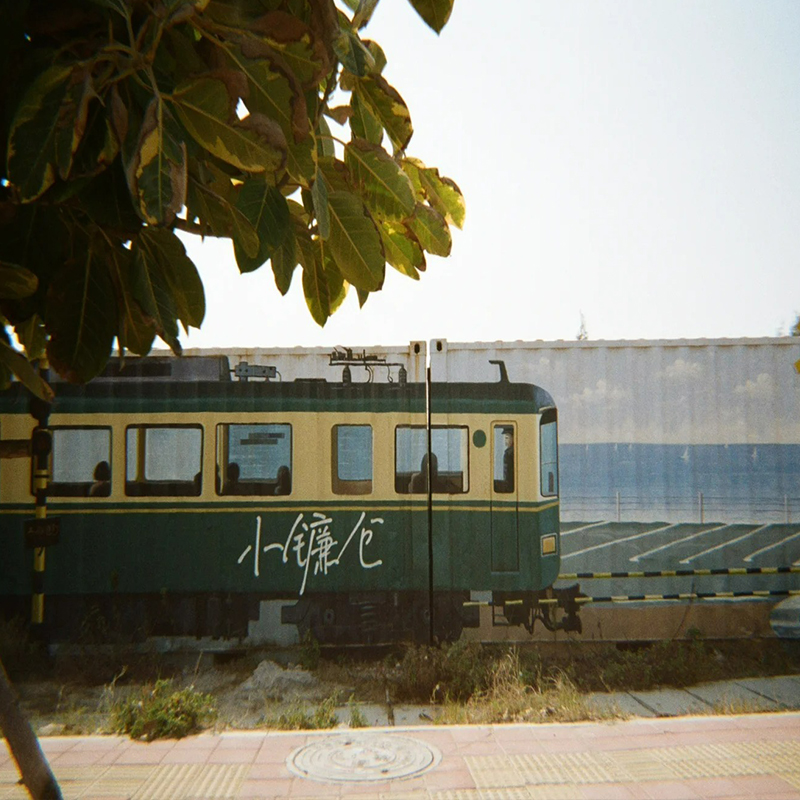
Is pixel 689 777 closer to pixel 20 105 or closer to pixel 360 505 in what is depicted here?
pixel 360 505

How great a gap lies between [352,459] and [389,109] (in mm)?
6112

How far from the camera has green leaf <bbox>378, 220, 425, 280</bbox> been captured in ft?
5.65

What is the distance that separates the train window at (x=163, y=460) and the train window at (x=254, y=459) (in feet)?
0.78

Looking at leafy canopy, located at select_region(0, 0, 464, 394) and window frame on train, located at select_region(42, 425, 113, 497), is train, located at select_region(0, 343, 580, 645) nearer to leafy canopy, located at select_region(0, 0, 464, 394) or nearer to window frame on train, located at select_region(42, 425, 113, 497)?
window frame on train, located at select_region(42, 425, 113, 497)

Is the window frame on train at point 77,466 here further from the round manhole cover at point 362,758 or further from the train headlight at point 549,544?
the train headlight at point 549,544

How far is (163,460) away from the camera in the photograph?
24.7 ft

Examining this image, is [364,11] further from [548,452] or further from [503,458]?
[548,452]

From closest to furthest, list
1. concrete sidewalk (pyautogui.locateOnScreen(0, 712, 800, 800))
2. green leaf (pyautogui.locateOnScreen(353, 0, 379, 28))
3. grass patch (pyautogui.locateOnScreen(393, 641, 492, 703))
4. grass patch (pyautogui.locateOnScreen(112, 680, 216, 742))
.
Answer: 1. green leaf (pyautogui.locateOnScreen(353, 0, 379, 28))
2. concrete sidewalk (pyautogui.locateOnScreen(0, 712, 800, 800))
3. grass patch (pyautogui.locateOnScreen(112, 680, 216, 742))
4. grass patch (pyautogui.locateOnScreen(393, 641, 492, 703))

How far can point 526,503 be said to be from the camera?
7.52 metres

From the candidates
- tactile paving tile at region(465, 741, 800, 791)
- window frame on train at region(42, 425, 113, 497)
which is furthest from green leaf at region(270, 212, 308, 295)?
window frame on train at region(42, 425, 113, 497)

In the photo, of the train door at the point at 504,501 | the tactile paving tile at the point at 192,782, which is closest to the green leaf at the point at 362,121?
the tactile paving tile at the point at 192,782

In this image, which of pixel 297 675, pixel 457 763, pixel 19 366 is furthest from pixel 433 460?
pixel 19 366

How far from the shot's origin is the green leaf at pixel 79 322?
5.10 ft

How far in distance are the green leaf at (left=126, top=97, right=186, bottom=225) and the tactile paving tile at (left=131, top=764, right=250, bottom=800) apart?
3.82 m
